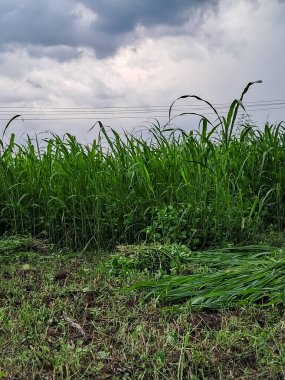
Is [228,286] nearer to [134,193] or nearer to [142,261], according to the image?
[142,261]

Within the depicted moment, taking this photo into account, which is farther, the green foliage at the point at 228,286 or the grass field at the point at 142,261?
the green foliage at the point at 228,286

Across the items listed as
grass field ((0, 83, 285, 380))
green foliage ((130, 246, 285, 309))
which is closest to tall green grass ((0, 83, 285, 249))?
grass field ((0, 83, 285, 380))

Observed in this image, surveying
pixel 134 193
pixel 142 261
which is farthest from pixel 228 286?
pixel 134 193

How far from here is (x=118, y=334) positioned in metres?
2.37

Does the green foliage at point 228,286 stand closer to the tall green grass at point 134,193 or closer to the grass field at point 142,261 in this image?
the grass field at point 142,261

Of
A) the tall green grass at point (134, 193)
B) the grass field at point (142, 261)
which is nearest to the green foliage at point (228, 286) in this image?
the grass field at point (142, 261)

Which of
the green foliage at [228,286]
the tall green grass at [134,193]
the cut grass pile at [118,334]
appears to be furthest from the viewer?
the tall green grass at [134,193]

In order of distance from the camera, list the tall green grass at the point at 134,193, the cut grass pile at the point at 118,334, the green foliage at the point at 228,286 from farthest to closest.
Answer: the tall green grass at the point at 134,193 < the green foliage at the point at 228,286 < the cut grass pile at the point at 118,334

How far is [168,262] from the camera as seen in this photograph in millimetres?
3385

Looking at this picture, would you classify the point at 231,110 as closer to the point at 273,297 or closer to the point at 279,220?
the point at 279,220

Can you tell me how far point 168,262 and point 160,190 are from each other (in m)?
1.17

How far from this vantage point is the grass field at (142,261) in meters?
2.18

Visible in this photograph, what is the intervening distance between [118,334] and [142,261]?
3.30 ft

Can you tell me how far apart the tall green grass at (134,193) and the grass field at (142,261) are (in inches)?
0.5
